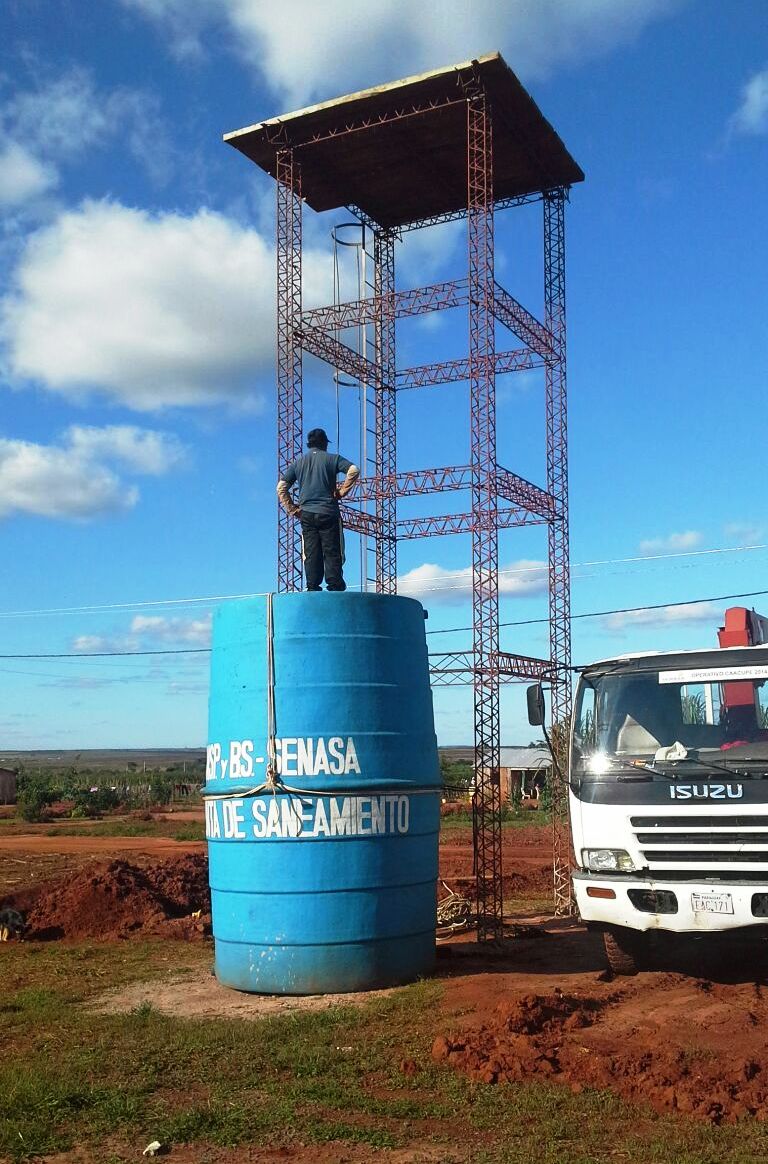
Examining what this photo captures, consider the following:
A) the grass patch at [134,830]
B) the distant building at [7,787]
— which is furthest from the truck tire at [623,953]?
the distant building at [7,787]

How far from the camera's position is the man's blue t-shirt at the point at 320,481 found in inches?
384

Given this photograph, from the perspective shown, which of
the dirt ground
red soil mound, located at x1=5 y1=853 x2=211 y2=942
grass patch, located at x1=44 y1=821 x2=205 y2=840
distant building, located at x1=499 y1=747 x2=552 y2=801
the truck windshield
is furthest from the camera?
distant building, located at x1=499 y1=747 x2=552 y2=801

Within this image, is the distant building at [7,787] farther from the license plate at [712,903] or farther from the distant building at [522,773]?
the license plate at [712,903]

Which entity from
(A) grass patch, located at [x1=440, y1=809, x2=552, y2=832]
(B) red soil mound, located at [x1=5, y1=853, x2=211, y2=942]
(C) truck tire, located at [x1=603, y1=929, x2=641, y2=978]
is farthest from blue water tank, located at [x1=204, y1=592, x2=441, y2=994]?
(A) grass patch, located at [x1=440, y1=809, x2=552, y2=832]

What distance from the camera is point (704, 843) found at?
8.38 m

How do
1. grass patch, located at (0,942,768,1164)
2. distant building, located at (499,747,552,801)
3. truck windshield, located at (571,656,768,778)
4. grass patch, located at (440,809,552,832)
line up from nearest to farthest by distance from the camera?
grass patch, located at (0,942,768,1164) → truck windshield, located at (571,656,768,778) → grass patch, located at (440,809,552,832) → distant building, located at (499,747,552,801)

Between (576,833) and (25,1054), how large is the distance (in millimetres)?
4398

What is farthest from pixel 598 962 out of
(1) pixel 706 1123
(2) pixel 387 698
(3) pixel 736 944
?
(1) pixel 706 1123

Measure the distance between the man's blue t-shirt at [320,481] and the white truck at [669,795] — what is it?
107 inches

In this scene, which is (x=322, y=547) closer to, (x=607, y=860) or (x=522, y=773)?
(x=607, y=860)

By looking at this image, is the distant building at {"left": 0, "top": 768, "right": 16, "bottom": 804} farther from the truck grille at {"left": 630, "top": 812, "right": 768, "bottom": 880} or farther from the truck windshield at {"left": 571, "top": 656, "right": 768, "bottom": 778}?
the truck grille at {"left": 630, "top": 812, "right": 768, "bottom": 880}

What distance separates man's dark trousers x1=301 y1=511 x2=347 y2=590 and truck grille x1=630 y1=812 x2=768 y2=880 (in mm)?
3236

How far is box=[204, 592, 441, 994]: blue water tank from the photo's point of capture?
8.64m

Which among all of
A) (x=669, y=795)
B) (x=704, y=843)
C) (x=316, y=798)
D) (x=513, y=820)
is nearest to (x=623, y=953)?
(x=704, y=843)
